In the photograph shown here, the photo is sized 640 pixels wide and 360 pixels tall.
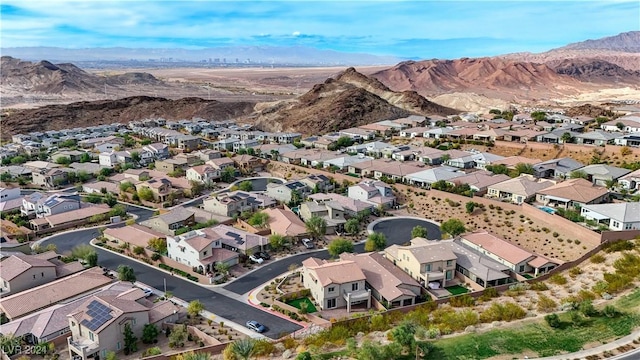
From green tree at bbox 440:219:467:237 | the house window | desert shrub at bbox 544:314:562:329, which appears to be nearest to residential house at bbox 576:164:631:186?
green tree at bbox 440:219:467:237

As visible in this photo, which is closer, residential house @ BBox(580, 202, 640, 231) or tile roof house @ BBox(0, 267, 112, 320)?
tile roof house @ BBox(0, 267, 112, 320)

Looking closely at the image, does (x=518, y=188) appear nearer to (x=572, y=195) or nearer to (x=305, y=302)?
(x=572, y=195)

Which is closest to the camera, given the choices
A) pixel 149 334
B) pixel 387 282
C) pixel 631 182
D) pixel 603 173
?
pixel 149 334

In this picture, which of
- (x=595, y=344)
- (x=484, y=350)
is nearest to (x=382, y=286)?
(x=484, y=350)

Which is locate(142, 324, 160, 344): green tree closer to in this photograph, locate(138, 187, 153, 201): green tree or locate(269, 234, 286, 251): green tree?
locate(269, 234, 286, 251): green tree

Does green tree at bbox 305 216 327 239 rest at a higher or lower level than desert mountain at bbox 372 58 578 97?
lower

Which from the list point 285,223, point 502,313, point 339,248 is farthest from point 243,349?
point 285,223
